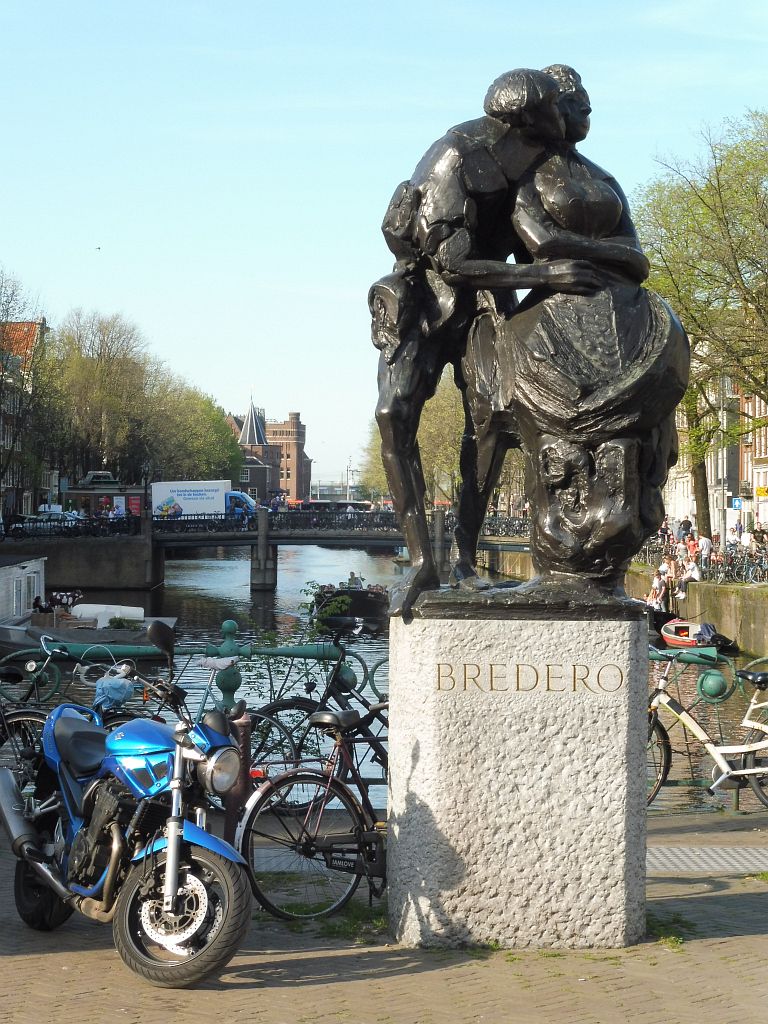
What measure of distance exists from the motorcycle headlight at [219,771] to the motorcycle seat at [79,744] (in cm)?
77

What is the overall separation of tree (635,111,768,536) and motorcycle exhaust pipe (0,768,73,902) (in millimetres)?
23661

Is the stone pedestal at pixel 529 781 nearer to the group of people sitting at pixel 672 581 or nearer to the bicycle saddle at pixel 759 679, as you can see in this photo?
the bicycle saddle at pixel 759 679

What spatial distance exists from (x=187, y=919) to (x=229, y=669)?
11.1ft

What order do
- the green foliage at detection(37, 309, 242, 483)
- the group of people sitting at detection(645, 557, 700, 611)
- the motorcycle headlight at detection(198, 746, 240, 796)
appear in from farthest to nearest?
the green foliage at detection(37, 309, 242, 483) < the group of people sitting at detection(645, 557, 700, 611) < the motorcycle headlight at detection(198, 746, 240, 796)

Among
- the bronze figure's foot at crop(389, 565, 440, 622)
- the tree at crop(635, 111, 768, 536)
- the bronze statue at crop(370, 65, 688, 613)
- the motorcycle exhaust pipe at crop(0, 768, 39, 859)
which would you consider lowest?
the motorcycle exhaust pipe at crop(0, 768, 39, 859)

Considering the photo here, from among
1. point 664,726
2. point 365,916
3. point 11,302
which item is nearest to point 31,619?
point 11,302

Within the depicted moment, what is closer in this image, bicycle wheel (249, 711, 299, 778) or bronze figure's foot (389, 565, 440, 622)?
bronze figure's foot (389, 565, 440, 622)

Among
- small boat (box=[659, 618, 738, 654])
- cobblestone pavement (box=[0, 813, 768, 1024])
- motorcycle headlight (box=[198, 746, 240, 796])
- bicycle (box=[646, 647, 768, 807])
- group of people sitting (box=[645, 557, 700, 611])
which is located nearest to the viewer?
cobblestone pavement (box=[0, 813, 768, 1024])

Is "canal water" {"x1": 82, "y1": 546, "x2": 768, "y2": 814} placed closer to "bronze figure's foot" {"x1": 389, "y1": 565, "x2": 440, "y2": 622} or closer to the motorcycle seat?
"bronze figure's foot" {"x1": 389, "y1": 565, "x2": 440, "y2": 622}

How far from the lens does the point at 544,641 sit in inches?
220

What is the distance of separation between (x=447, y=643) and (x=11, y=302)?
4538 centimetres

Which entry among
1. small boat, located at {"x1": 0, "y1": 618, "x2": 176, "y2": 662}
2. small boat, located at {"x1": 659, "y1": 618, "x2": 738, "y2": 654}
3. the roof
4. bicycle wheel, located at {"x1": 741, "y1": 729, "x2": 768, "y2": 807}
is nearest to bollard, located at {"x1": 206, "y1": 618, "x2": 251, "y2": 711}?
bicycle wheel, located at {"x1": 741, "y1": 729, "x2": 768, "y2": 807}

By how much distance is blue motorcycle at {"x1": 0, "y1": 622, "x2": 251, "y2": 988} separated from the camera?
503 centimetres

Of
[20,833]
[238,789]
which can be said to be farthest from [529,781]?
[20,833]
